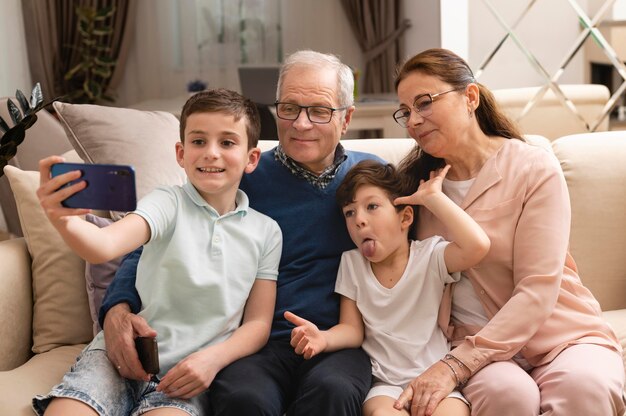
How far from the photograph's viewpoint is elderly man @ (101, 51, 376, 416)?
175cm

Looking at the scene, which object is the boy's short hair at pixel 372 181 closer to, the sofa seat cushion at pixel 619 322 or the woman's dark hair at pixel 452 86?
the woman's dark hair at pixel 452 86

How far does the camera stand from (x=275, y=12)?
5809mm

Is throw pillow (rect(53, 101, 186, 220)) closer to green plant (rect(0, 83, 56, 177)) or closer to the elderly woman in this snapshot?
green plant (rect(0, 83, 56, 177))

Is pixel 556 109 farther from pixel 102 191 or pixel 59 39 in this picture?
pixel 59 39

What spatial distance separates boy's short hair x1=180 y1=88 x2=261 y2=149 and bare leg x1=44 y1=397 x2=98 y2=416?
0.64 meters

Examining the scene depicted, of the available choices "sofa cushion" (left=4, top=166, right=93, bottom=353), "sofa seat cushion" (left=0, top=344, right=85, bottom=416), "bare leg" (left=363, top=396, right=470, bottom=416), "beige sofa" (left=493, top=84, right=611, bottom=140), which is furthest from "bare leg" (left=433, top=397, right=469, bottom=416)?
"beige sofa" (left=493, top=84, right=611, bottom=140)

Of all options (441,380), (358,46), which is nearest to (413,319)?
(441,380)

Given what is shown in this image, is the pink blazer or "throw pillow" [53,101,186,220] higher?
"throw pillow" [53,101,186,220]

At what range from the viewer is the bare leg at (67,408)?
153 cm

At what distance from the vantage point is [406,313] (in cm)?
181

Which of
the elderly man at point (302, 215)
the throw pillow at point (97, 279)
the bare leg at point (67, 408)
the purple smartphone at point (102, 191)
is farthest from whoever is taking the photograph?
the throw pillow at point (97, 279)

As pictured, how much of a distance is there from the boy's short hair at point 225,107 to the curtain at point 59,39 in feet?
12.4

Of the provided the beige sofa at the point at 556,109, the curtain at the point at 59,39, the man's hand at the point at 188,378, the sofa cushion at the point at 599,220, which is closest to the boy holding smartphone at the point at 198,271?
the man's hand at the point at 188,378

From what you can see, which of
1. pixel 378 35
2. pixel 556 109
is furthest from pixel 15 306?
pixel 378 35
